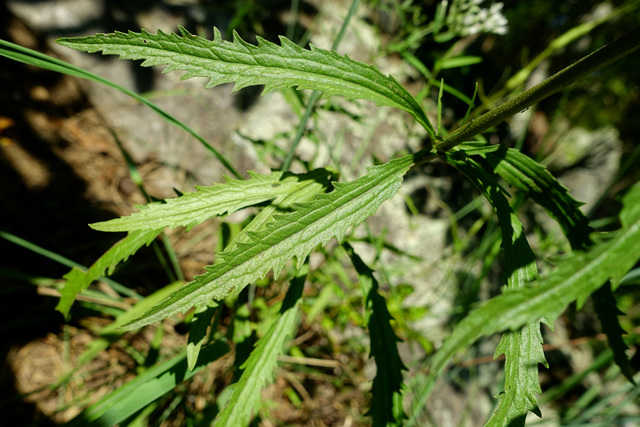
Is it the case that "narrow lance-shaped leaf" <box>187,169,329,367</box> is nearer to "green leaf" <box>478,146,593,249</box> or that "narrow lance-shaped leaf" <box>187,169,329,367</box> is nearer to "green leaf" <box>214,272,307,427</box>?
"green leaf" <box>214,272,307,427</box>

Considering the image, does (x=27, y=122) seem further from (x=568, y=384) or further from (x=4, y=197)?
(x=568, y=384)

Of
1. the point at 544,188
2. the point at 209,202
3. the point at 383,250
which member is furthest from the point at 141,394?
the point at 383,250

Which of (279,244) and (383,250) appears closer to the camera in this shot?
(279,244)

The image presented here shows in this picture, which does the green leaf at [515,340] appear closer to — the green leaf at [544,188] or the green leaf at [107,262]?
the green leaf at [544,188]

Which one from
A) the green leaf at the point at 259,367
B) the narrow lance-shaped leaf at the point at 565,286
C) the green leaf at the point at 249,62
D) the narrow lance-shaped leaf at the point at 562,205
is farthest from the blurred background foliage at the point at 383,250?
the narrow lance-shaped leaf at the point at 565,286

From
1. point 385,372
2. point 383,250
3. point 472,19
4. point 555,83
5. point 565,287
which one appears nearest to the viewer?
point 565,287

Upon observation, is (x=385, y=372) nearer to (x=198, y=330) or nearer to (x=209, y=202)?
(x=198, y=330)

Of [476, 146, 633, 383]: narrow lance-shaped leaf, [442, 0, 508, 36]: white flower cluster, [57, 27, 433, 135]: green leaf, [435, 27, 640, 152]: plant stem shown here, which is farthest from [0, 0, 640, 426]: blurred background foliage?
[57, 27, 433, 135]: green leaf
